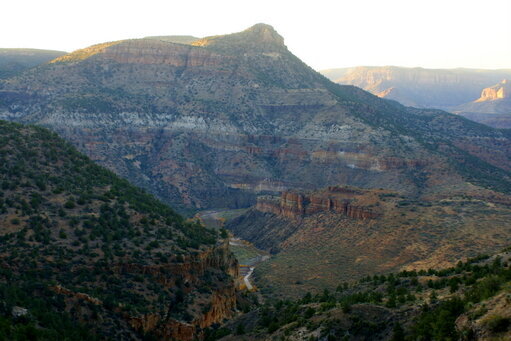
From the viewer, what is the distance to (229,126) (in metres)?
158

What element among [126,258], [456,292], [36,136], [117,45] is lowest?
[126,258]

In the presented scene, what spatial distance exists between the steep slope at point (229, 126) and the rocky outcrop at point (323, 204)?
22839 millimetres

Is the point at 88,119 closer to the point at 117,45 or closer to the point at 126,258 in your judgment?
the point at 117,45

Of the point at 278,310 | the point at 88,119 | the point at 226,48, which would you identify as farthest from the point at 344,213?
the point at 226,48

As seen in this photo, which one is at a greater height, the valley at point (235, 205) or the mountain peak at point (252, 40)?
the mountain peak at point (252, 40)

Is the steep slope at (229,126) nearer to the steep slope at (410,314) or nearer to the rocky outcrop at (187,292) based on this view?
the rocky outcrop at (187,292)

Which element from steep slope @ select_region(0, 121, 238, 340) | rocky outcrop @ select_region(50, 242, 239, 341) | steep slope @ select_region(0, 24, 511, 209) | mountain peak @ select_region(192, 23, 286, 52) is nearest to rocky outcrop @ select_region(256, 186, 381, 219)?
steep slope @ select_region(0, 24, 511, 209)

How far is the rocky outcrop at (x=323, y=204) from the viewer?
90125 mm

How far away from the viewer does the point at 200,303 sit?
4566 cm

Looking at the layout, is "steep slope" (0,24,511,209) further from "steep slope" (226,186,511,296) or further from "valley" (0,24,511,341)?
"steep slope" (226,186,511,296)

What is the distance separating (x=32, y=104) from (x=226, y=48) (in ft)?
213

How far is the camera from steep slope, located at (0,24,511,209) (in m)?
134

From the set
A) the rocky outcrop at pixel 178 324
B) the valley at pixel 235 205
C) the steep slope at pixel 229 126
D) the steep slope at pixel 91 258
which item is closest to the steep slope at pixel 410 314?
the valley at pixel 235 205

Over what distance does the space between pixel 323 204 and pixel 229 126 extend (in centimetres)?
6630
